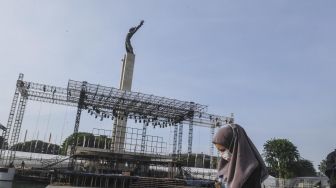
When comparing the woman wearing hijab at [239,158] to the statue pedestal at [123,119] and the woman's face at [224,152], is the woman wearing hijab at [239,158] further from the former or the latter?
the statue pedestal at [123,119]

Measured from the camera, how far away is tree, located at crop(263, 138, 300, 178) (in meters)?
47.9

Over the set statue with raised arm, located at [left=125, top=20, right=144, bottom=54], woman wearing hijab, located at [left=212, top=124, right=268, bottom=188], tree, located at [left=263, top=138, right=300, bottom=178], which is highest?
statue with raised arm, located at [left=125, top=20, right=144, bottom=54]

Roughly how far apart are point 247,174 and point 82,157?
80.5 feet

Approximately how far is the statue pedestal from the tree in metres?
25.1

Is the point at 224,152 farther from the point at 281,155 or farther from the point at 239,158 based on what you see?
the point at 281,155

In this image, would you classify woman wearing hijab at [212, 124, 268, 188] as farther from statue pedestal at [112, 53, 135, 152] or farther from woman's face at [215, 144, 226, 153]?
statue pedestal at [112, 53, 135, 152]

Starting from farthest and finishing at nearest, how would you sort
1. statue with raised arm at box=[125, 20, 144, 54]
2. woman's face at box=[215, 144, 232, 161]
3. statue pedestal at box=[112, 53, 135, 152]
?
statue with raised arm at box=[125, 20, 144, 54] < statue pedestal at box=[112, 53, 135, 152] < woman's face at box=[215, 144, 232, 161]

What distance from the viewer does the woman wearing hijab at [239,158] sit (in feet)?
6.38

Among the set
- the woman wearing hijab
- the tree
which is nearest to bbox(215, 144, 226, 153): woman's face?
the woman wearing hijab

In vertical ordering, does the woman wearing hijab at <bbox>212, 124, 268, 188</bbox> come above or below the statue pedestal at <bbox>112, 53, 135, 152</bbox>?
below

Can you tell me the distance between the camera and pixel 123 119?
29.5 metres

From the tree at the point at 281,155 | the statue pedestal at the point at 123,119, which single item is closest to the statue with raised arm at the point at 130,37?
the statue pedestal at the point at 123,119

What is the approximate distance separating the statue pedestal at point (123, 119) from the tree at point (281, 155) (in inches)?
988

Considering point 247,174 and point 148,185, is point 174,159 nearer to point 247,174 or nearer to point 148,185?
point 148,185
